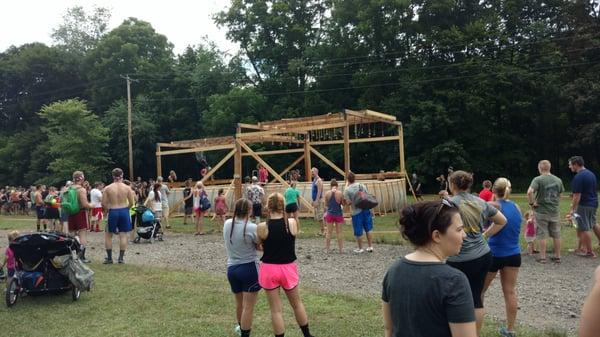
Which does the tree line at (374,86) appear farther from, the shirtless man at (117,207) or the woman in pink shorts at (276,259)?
the woman in pink shorts at (276,259)

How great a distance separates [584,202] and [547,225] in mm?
830

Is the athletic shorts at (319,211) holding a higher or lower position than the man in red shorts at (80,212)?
lower

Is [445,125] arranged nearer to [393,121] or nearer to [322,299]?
[393,121]

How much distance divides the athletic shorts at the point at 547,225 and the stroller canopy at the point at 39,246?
8175 millimetres

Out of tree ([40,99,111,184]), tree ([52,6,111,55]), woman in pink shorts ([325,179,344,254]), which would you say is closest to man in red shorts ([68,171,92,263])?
woman in pink shorts ([325,179,344,254])

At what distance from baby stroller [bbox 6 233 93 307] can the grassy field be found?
0.20m

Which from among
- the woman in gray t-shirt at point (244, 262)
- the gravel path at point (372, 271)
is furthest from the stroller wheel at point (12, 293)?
the woman in gray t-shirt at point (244, 262)

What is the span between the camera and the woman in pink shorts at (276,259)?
4949 mm

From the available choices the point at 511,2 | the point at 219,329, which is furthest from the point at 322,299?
the point at 511,2

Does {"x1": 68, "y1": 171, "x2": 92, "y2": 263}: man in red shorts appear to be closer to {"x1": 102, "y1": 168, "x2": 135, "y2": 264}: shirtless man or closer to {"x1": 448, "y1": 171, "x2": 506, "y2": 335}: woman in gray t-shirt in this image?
{"x1": 102, "y1": 168, "x2": 135, "y2": 264}: shirtless man

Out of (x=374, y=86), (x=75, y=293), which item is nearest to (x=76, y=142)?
(x=374, y=86)

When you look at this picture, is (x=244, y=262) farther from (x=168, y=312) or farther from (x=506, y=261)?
(x=506, y=261)

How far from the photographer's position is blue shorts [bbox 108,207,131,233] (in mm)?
9984

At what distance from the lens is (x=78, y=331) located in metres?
6.08
